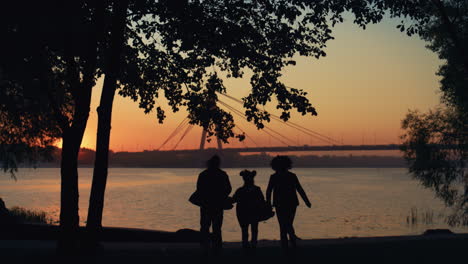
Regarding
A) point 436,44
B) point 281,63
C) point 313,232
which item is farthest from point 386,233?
point 281,63

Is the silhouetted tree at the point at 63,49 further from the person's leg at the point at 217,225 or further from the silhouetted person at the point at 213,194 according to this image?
the person's leg at the point at 217,225

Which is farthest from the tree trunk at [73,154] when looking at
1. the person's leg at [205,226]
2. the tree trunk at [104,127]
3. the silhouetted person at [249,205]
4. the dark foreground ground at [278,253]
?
the silhouetted person at [249,205]

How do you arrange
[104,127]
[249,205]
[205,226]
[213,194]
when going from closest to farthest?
1. [213,194]
2. [205,226]
3. [249,205]
4. [104,127]

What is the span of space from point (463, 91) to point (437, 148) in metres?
7.13

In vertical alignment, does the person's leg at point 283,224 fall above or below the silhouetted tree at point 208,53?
below

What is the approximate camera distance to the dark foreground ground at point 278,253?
962 centimetres

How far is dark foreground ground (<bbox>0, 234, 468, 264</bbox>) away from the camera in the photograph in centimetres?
962

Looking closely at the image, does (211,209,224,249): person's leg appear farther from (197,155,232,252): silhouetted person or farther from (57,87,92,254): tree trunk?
(57,87,92,254): tree trunk

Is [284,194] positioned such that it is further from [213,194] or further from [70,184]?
[70,184]

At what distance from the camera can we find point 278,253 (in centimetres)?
1049

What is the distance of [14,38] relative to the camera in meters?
9.65

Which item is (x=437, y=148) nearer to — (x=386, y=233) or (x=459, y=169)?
(x=459, y=169)

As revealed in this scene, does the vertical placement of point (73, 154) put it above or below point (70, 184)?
above

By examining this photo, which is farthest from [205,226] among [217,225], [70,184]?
[70,184]
